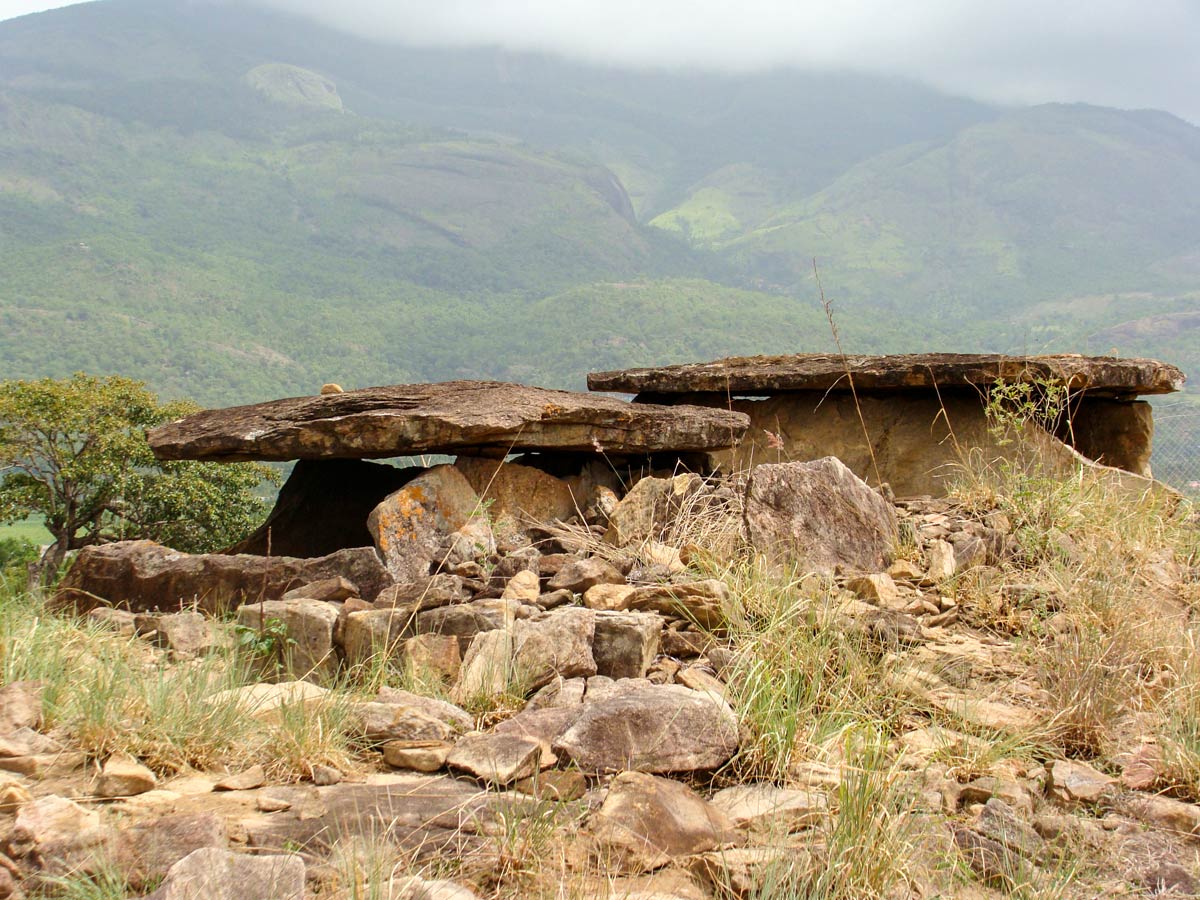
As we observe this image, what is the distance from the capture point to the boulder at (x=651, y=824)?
2.69m

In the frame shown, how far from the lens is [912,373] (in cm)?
819

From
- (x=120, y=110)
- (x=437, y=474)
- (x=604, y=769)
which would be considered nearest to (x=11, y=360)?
(x=437, y=474)

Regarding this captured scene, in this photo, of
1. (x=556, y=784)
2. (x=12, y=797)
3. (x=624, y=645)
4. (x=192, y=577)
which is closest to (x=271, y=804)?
(x=12, y=797)

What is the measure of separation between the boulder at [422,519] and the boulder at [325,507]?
740 mm

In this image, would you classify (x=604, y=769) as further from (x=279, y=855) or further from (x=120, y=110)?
(x=120, y=110)

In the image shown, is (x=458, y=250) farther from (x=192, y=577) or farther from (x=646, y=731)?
(x=646, y=731)

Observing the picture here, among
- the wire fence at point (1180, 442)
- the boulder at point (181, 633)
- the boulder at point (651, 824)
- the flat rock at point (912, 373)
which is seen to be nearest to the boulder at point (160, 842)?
the boulder at point (651, 824)

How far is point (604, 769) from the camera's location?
3191 millimetres

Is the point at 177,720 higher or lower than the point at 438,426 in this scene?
lower

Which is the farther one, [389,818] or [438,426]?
[438,426]

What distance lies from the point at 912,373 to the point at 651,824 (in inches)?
236

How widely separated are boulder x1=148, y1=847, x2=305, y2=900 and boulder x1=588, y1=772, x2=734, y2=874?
0.71 metres

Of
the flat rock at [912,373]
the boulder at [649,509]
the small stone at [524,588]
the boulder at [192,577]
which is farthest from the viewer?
the flat rock at [912,373]

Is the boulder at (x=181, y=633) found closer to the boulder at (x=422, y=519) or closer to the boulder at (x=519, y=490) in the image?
the boulder at (x=422, y=519)
